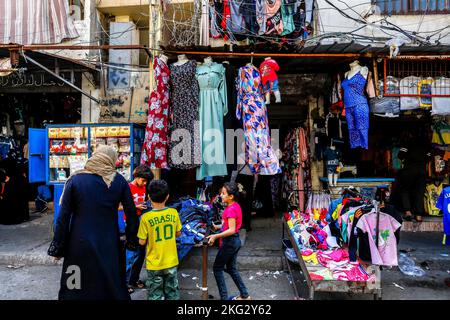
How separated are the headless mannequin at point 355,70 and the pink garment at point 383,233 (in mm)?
2949

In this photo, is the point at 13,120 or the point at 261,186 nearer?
the point at 261,186

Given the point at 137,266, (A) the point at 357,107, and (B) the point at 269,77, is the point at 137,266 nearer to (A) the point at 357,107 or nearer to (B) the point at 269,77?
(B) the point at 269,77

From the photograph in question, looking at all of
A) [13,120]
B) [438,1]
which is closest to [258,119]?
[438,1]

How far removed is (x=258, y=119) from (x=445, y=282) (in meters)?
3.76

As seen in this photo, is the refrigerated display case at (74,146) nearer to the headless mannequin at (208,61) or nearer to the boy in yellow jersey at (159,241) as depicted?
the headless mannequin at (208,61)

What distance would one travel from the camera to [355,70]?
595cm

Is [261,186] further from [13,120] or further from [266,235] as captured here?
[13,120]

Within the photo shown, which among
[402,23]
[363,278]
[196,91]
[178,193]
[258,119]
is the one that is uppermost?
[402,23]

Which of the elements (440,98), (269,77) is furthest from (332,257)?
(440,98)

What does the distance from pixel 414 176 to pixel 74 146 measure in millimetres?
7407

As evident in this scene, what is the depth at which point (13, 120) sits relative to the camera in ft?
30.6

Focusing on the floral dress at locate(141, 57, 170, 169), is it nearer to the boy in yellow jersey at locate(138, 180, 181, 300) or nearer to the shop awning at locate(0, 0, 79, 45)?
the boy in yellow jersey at locate(138, 180, 181, 300)

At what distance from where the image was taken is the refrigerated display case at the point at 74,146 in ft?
22.2

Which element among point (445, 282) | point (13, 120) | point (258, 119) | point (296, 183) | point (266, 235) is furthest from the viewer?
point (13, 120)
